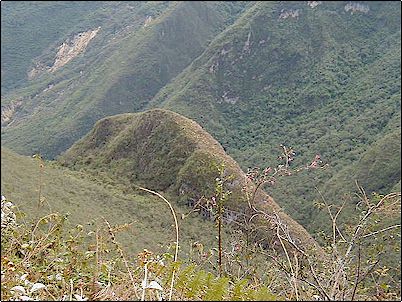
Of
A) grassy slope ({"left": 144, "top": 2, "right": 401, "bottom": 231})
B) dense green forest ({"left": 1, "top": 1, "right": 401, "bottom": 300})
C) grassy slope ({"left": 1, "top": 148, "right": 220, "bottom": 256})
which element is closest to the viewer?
dense green forest ({"left": 1, "top": 1, "right": 401, "bottom": 300})

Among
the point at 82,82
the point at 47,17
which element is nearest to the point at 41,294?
the point at 82,82

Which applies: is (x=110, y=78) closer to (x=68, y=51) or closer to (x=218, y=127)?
(x=218, y=127)

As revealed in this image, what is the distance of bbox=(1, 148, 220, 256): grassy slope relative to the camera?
17.1 m

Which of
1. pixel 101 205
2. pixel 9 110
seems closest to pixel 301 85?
pixel 9 110

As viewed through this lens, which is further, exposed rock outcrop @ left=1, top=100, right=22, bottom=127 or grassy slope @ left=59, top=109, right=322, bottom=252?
exposed rock outcrop @ left=1, top=100, right=22, bottom=127

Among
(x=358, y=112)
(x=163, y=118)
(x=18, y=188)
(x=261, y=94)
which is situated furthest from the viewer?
(x=261, y=94)

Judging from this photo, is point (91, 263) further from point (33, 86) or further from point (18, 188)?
point (33, 86)

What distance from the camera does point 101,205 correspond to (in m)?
25.2

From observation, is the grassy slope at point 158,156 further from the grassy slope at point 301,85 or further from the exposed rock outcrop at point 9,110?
the exposed rock outcrop at point 9,110

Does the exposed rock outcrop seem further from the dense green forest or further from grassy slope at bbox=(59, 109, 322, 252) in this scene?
grassy slope at bbox=(59, 109, 322, 252)

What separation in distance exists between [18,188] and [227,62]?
82.0 metres

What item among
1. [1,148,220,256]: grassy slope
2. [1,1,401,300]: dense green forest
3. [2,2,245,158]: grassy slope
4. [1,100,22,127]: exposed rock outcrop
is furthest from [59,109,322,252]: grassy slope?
[1,100,22,127]: exposed rock outcrop

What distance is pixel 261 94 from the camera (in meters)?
92.8

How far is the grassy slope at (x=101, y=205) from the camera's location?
1706 cm
